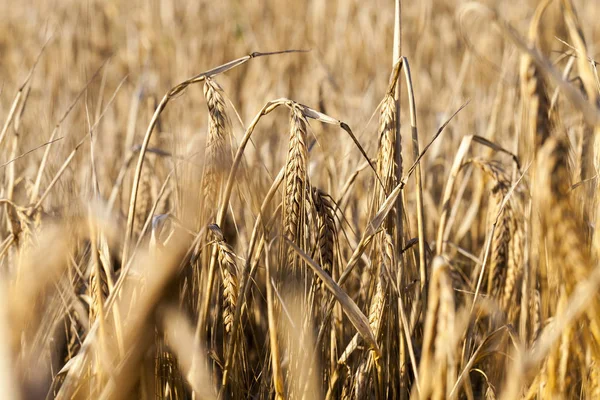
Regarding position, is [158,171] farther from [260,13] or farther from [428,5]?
[260,13]

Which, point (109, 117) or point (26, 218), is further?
point (109, 117)

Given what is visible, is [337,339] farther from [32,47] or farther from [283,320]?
[32,47]

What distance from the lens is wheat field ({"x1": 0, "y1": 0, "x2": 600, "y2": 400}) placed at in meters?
0.59

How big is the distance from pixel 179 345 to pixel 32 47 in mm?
2748

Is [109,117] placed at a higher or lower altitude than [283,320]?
higher

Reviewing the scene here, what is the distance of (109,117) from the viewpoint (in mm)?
2385

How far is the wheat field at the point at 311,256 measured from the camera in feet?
1.94

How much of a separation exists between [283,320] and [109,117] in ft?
5.67

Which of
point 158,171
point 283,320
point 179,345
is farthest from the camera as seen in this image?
point 158,171

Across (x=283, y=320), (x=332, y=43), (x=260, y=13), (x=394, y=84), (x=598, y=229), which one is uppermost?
(x=260, y=13)

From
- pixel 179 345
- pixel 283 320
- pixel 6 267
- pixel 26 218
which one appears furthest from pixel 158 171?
pixel 179 345

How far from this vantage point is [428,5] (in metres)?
3.02

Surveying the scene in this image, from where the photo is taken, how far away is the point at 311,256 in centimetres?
86

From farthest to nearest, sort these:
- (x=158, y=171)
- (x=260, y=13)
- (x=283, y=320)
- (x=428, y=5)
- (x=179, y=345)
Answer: (x=260, y=13)
(x=428, y=5)
(x=158, y=171)
(x=283, y=320)
(x=179, y=345)
